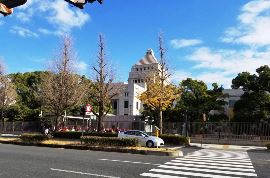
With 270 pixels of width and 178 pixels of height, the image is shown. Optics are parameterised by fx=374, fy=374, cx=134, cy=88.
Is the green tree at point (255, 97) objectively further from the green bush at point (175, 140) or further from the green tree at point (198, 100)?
the green bush at point (175, 140)

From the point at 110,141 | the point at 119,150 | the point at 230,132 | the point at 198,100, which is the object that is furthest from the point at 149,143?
the point at 198,100

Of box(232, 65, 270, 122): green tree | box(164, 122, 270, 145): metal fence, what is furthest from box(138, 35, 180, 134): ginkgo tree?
box(232, 65, 270, 122): green tree

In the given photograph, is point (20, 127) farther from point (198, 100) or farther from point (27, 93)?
point (198, 100)

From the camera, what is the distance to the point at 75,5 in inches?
216

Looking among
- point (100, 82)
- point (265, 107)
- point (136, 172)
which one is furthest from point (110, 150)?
point (265, 107)

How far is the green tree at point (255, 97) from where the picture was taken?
4188cm

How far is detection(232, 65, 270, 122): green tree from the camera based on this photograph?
1649 inches

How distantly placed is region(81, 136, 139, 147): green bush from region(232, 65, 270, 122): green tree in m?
23.6

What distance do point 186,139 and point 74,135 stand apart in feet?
37.0

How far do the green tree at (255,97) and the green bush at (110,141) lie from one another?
23638 millimetres

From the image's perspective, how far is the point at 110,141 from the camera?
22.8 meters

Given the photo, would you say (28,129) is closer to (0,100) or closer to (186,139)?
(0,100)

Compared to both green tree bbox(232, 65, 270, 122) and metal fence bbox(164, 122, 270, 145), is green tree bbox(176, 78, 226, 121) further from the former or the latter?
metal fence bbox(164, 122, 270, 145)

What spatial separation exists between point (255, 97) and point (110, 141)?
24810mm
